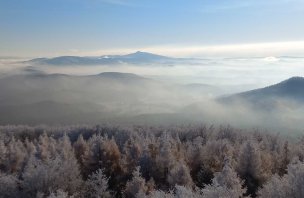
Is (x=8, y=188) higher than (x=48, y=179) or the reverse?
the reverse

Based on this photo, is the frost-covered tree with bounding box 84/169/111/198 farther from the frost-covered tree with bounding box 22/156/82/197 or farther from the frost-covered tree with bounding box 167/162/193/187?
the frost-covered tree with bounding box 167/162/193/187

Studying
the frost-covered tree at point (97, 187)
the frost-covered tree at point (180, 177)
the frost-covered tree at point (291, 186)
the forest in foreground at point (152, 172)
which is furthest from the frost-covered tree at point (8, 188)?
the frost-covered tree at point (291, 186)

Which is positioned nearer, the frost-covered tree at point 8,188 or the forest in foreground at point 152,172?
the forest in foreground at point 152,172

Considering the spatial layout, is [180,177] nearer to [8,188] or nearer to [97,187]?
[97,187]

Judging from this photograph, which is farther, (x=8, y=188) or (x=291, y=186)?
(x=8, y=188)

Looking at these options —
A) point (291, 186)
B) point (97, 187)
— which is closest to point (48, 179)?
point (97, 187)

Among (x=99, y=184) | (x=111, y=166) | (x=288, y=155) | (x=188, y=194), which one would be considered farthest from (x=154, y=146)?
(x=188, y=194)

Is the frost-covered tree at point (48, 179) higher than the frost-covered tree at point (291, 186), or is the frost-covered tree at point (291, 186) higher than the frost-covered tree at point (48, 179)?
the frost-covered tree at point (291, 186)

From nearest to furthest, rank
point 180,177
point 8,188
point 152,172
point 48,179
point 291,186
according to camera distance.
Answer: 1. point 291,186
2. point 8,188
3. point 48,179
4. point 180,177
5. point 152,172

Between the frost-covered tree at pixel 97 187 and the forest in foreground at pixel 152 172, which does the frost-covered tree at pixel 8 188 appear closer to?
the forest in foreground at pixel 152 172

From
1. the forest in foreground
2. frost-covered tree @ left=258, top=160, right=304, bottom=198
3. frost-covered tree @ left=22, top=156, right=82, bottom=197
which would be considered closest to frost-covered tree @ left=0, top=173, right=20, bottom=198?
the forest in foreground

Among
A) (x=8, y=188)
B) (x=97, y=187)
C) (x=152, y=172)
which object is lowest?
(x=152, y=172)

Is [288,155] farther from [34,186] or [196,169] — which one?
[34,186]
